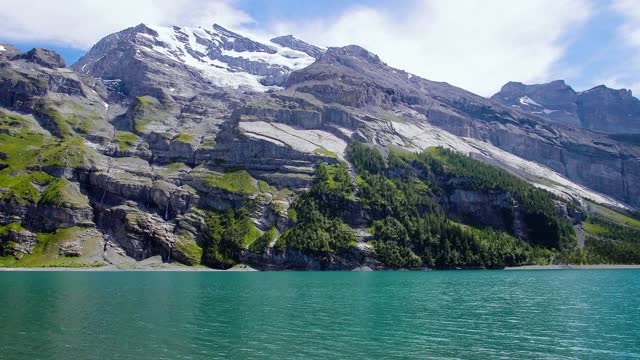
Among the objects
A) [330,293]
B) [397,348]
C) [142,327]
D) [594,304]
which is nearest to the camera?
[397,348]

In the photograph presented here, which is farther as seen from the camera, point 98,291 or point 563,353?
point 98,291

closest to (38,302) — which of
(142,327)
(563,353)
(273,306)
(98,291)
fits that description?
(98,291)

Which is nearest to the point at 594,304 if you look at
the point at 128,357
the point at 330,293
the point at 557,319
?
the point at 557,319

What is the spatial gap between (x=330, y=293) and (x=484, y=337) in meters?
52.1

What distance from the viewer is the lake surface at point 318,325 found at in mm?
49906

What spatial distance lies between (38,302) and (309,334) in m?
53.3

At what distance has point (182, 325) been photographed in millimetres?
64188

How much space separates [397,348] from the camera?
51438 millimetres

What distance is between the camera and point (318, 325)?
64.5m

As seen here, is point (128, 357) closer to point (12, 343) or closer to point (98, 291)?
point (12, 343)

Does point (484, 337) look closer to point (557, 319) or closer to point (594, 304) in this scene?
point (557, 319)

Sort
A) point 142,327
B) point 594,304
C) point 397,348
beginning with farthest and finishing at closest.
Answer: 1. point 594,304
2. point 142,327
3. point 397,348

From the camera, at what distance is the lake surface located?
49.9 meters

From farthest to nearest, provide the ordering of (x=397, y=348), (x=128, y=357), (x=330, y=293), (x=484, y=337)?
1. (x=330, y=293)
2. (x=484, y=337)
3. (x=397, y=348)
4. (x=128, y=357)
